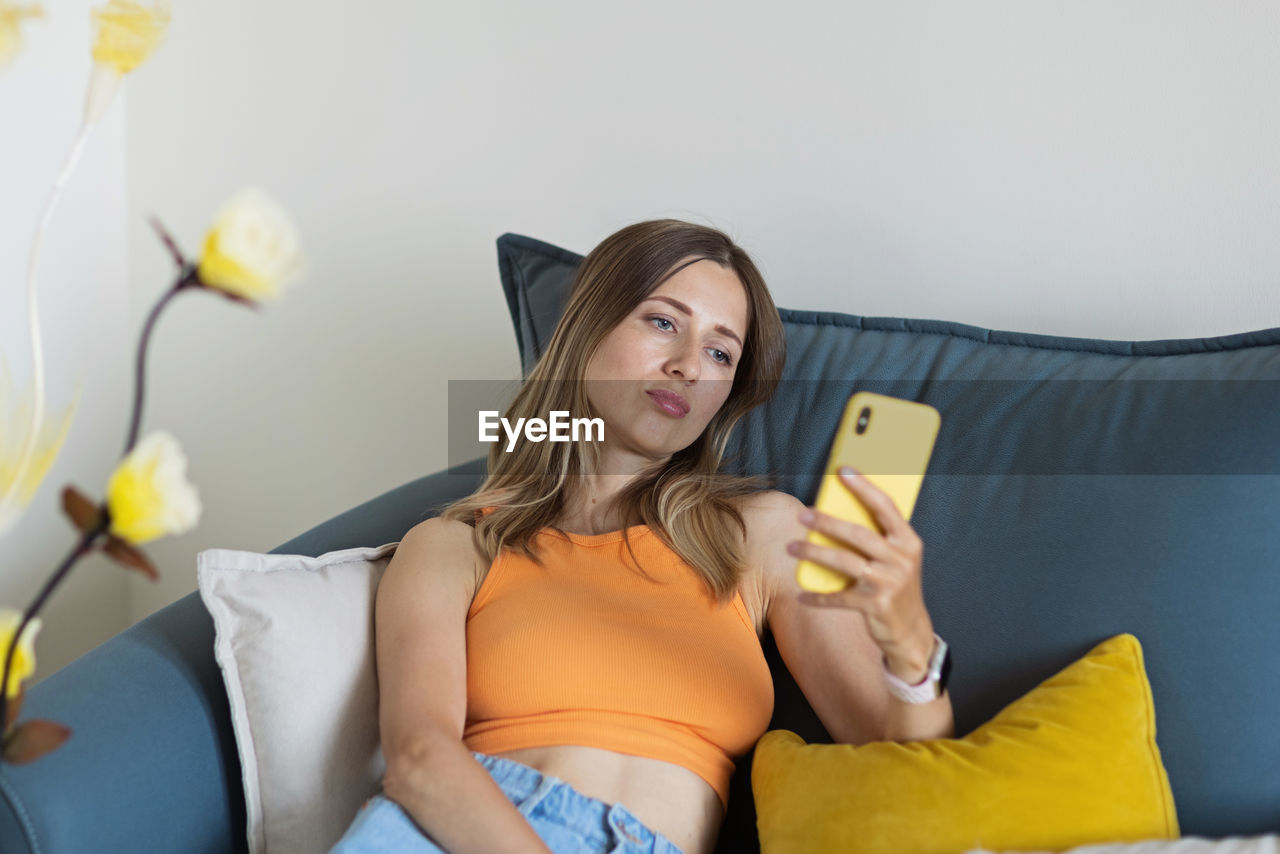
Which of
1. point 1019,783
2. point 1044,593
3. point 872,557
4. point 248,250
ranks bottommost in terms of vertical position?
point 1019,783

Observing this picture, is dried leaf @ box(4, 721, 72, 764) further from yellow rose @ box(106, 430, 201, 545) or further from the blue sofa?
the blue sofa

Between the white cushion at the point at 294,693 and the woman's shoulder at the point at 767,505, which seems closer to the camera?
the white cushion at the point at 294,693

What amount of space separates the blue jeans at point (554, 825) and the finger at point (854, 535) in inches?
15.1

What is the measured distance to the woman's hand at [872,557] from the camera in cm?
79

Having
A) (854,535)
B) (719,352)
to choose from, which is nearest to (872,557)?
(854,535)

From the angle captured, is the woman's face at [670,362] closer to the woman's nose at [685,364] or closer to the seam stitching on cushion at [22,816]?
the woman's nose at [685,364]

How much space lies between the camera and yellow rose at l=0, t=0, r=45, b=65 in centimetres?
37

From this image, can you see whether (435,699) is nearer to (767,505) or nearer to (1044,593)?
(767,505)

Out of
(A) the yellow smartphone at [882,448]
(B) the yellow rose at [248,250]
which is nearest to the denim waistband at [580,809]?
(A) the yellow smartphone at [882,448]

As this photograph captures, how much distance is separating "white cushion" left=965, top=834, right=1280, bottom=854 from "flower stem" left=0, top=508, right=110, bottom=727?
73cm

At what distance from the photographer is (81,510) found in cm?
34

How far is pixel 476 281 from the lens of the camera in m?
1.90

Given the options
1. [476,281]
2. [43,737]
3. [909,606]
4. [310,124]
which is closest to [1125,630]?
[909,606]

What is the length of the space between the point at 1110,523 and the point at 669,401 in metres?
0.50
